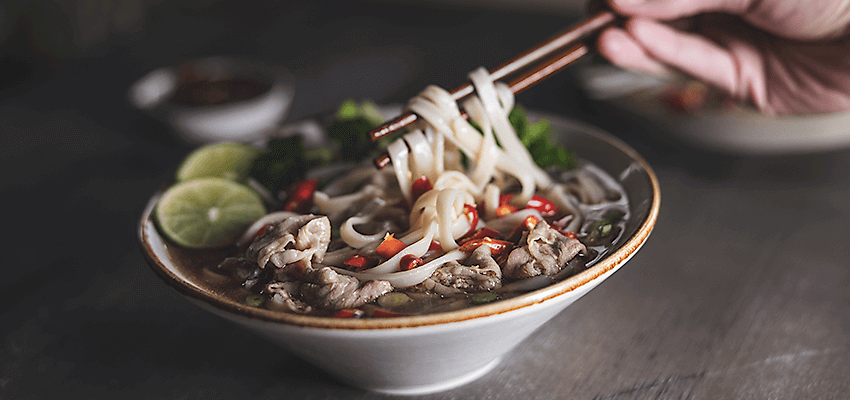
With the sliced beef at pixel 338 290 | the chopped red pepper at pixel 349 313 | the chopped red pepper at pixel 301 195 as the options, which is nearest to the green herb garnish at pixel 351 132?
the chopped red pepper at pixel 301 195

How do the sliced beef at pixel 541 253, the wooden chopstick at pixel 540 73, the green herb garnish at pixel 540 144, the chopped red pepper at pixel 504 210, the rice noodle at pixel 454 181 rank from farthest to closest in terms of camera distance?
the green herb garnish at pixel 540 144
the wooden chopstick at pixel 540 73
the chopped red pepper at pixel 504 210
the rice noodle at pixel 454 181
the sliced beef at pixel 541 253

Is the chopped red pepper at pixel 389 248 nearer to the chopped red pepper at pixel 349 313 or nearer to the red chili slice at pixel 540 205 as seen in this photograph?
the chopped red pepper at pixel 349 313

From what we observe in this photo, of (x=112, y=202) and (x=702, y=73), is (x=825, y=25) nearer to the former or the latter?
(x=702, y=73)

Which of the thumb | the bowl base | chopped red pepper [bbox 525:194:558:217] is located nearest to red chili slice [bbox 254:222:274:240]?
the bowl base

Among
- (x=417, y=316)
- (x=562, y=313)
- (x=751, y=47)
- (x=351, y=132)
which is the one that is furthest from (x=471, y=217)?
(x=751, y=47)

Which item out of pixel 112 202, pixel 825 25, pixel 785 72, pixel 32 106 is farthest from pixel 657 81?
pixel 32 106

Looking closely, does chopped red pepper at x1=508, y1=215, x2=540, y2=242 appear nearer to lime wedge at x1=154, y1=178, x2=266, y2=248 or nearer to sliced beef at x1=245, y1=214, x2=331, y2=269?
sliced beef at x1=245, y1=214, x2=331, y2=269
